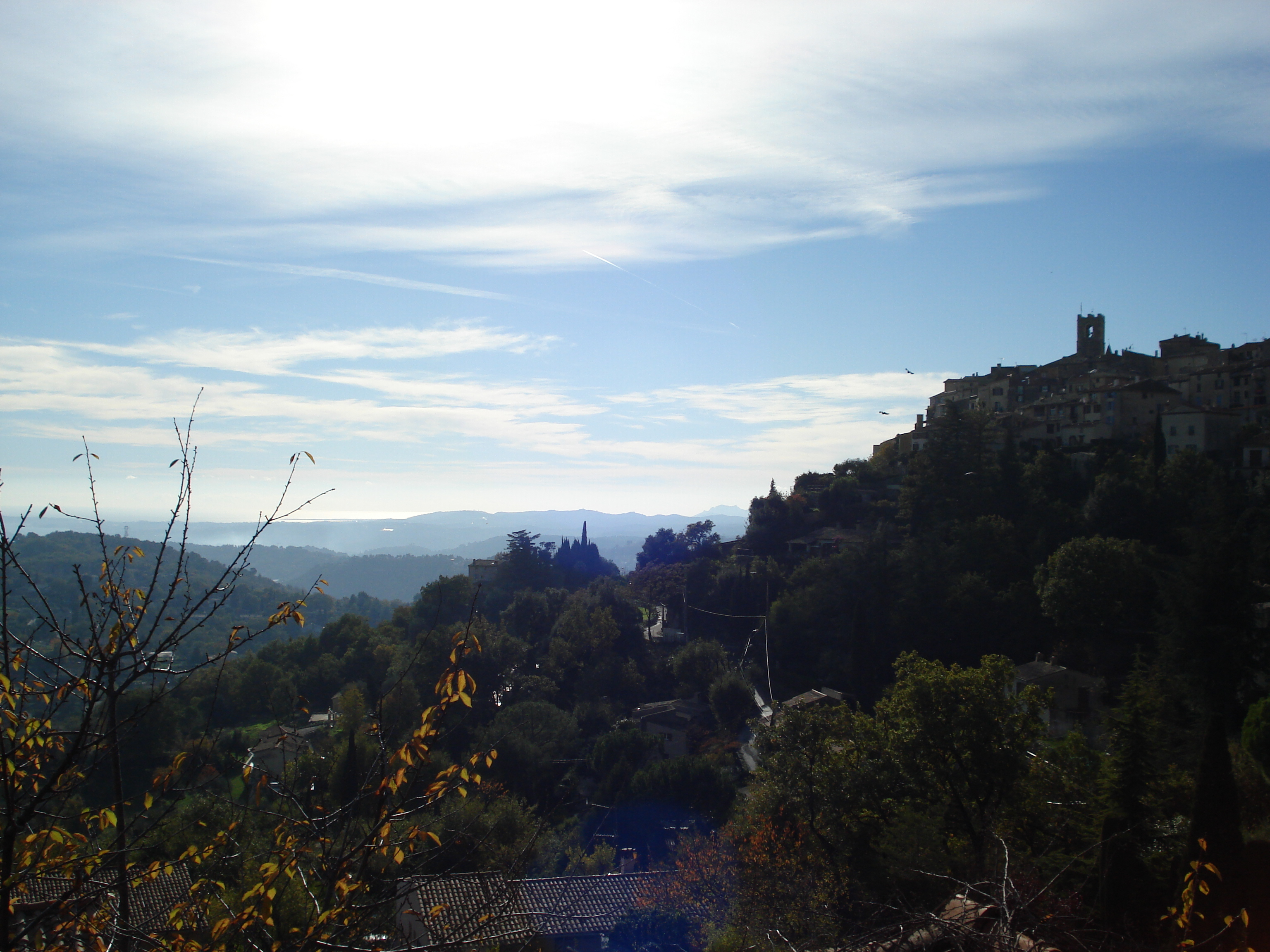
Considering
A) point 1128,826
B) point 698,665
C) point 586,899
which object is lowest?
point 586,899

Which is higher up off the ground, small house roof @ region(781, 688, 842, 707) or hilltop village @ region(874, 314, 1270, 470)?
hilltop village @ region(874, 314, 1270, 470)

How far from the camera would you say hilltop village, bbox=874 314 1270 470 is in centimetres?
3384

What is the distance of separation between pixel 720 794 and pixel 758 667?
1106 centimetres

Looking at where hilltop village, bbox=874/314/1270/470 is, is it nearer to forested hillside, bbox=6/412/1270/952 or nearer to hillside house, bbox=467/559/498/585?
forested hillside, bbox=6/412/1270/952

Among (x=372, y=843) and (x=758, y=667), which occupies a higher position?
(x=372, y=843)

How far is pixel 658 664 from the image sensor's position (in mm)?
38250

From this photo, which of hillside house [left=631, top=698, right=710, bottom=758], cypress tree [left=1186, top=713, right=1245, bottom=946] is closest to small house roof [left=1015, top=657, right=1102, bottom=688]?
hillside house [left=631, top=698, right=710, bottom=758]

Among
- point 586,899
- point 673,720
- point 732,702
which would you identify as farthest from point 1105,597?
point 586,899

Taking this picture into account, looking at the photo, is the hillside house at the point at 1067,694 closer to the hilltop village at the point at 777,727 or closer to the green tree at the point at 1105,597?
the hilltop village at the point at 777,727

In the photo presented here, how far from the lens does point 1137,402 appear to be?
1476 inches

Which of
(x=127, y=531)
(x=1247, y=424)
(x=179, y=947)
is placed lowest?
(x=179, y=947)

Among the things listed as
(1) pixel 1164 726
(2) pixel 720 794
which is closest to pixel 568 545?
(2) pixel 720 794

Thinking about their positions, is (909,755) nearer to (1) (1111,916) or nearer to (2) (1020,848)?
(2) (1020,848)

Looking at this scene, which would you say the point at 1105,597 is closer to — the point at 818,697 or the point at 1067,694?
the point at 1067,694
